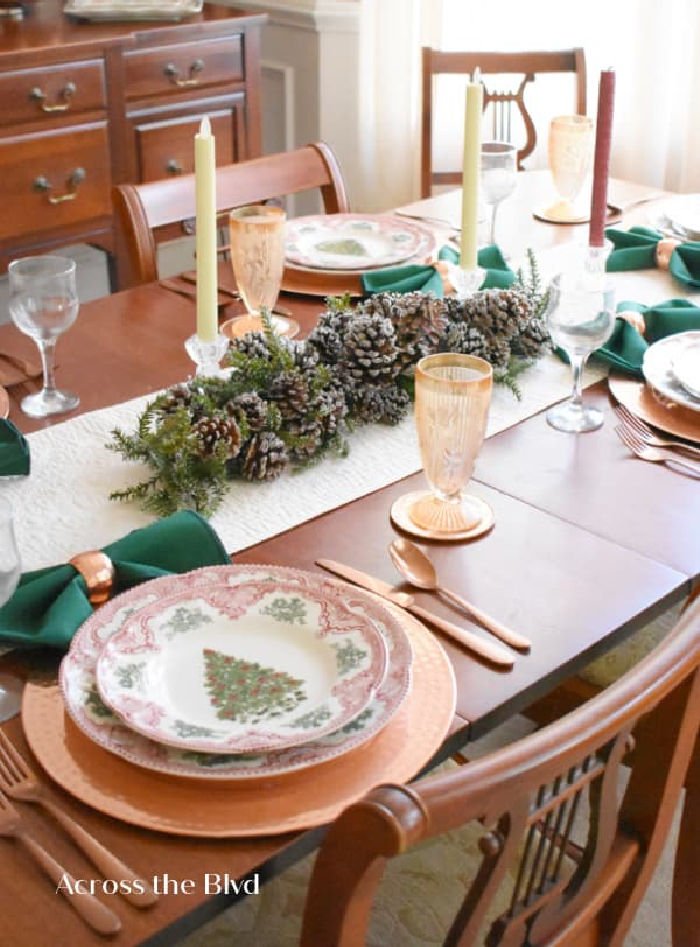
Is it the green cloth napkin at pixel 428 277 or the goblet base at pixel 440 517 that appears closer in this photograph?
the goblet base at pixel 440 517

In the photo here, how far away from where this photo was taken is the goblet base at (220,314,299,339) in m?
1.59

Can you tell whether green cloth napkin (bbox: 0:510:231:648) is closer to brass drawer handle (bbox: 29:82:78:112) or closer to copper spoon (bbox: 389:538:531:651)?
copper spoon (bbox: 389:538:531:651)

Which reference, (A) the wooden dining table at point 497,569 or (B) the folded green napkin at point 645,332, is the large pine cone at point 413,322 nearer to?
(A) the wooden dining table at point 497,569

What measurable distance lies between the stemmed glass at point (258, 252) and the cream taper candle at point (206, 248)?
0.19m

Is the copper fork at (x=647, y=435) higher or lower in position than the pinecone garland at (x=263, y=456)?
lower

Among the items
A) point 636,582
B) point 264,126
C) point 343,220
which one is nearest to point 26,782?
point 636,582

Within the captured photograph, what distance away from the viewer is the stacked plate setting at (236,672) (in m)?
0.86

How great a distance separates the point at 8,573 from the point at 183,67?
2329mm

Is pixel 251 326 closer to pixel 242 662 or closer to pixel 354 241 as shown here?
pixel 354 241

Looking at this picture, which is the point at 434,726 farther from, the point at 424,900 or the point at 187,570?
the point at 424,900

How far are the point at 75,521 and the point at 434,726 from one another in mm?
440

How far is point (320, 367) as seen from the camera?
52.3 inches

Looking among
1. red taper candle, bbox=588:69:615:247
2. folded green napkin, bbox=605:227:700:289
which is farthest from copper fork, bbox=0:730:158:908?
folded green napkin, bbox=605:227:700:289

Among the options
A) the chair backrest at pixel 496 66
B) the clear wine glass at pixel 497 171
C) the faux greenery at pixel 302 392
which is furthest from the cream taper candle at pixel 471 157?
the chair backrest at pixel 496 66
